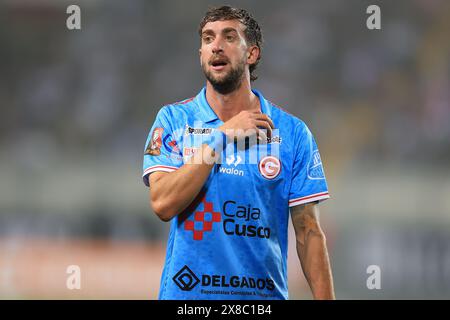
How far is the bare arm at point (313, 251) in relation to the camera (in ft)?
13.1

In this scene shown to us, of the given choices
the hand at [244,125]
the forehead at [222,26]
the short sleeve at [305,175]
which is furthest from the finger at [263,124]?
the forehead at [222,26]

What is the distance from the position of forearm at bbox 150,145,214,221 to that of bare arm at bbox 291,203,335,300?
0.63 meters

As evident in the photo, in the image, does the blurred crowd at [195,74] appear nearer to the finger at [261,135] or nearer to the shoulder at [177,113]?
the shoulder at [177,113]

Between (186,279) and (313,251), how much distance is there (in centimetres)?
68

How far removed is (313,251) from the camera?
4.05 m

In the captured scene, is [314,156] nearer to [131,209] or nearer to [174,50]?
[131,209]

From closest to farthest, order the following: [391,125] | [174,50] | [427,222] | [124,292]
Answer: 1. [124,292]
2. [427,222]
3. [391,125]
4. [174,50]

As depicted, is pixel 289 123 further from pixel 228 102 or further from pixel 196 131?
pixel 196 131

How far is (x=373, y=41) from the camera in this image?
1338cm

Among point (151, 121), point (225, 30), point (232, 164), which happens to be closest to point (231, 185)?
point (232, 164)

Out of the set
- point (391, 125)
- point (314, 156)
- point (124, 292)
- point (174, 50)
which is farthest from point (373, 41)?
point (314, 156)

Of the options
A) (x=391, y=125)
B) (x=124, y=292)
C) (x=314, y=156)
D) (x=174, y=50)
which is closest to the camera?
(x=314, y=156)

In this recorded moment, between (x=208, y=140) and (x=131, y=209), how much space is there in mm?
6743
